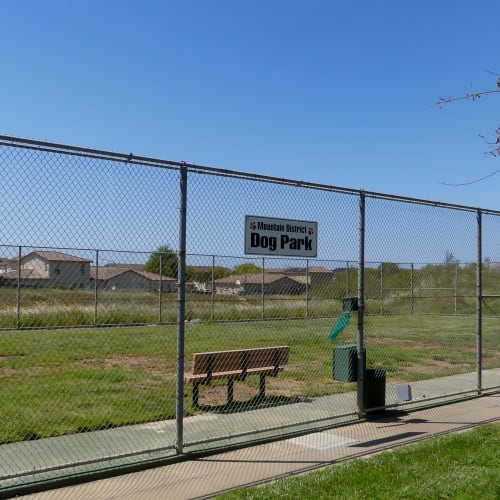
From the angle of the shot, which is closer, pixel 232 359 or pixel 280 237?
pixel 280 237

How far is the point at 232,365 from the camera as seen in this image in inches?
337

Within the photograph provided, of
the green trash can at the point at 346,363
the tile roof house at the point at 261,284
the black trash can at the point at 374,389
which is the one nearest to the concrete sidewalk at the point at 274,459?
the black trash can at the point at 374,389

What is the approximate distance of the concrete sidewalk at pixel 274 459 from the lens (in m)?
5.09

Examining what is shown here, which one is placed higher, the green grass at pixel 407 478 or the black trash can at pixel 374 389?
the black trash can at pixel 374 389

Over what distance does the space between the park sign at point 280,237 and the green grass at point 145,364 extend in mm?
2620

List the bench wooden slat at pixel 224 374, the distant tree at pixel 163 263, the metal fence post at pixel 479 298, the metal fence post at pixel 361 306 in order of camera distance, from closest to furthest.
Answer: the distant tree at pixel 163 263
the metal fence post at pixel 361 306
the bench wooden slat at pixel 224 374
the metal fence post at pixel 479 298

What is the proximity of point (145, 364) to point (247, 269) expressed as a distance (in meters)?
4.38

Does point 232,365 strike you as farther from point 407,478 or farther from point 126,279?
point 407,478

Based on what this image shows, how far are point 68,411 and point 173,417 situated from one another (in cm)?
133

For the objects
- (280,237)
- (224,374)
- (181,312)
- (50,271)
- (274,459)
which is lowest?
(274,459)

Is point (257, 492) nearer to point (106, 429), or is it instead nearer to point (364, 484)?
point (364, 484)

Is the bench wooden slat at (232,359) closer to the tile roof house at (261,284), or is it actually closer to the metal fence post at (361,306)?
the tile roof house at (261,284)

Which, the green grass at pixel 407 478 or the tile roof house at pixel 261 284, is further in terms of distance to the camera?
the tile roof house at pixel 261 284

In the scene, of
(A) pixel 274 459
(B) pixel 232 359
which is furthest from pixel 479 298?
(A) pixel 274 459
